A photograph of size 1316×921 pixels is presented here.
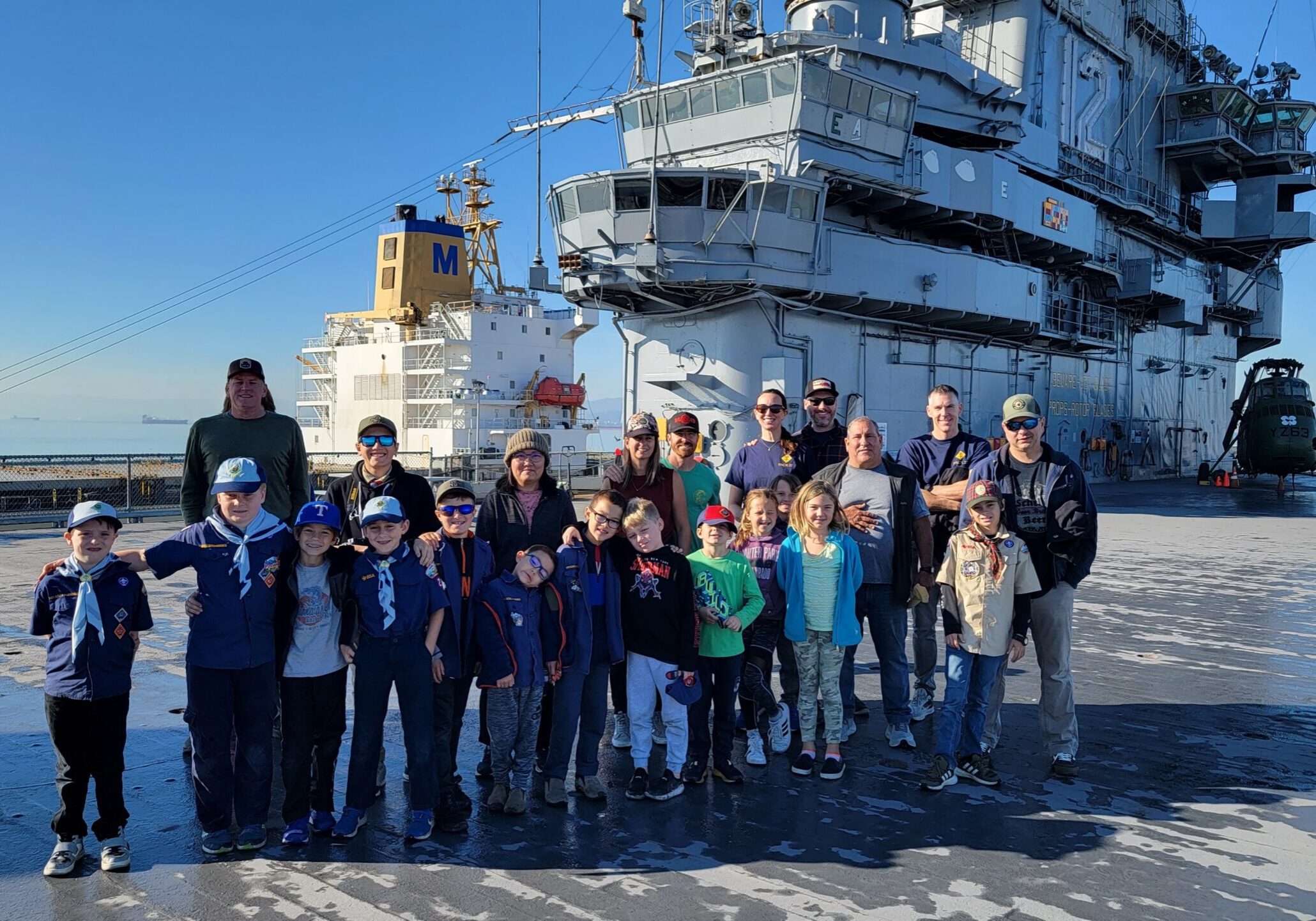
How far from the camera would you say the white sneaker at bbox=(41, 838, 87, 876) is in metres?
3.60

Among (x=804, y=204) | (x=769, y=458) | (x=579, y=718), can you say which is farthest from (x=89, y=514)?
(x=804, y=204)

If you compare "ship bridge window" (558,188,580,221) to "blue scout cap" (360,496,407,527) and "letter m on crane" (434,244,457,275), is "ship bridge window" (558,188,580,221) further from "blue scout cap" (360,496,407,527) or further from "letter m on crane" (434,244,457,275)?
"letter m on crane" (434,244,457,275)

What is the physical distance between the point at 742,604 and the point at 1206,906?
2.34 meters

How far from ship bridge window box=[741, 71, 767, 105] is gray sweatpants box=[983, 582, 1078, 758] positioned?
665 inches

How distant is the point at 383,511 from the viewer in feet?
13.1

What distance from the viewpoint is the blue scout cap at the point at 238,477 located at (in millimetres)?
3896

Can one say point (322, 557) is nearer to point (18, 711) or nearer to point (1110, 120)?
point (18, 711)

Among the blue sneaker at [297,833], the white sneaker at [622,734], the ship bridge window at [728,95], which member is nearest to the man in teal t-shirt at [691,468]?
the white sneaker at [622,734]

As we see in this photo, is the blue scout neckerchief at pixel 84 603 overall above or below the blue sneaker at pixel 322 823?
above

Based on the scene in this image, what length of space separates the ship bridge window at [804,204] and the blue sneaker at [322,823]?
16.5m

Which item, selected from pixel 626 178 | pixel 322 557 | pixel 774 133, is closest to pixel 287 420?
pixel 322 557

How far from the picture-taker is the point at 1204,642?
812 cm

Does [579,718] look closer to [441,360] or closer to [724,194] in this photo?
[724,194]

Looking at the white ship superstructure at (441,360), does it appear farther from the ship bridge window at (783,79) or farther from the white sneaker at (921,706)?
the white sneaker at (921,706)
